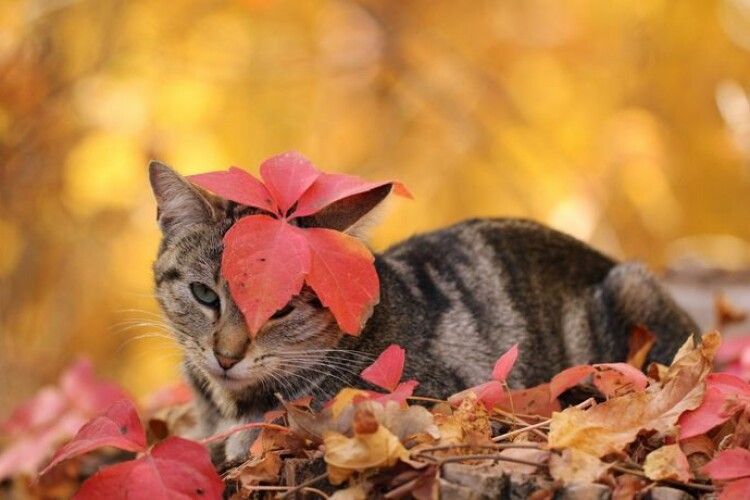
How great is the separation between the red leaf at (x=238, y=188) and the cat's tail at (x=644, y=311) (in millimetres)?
1368

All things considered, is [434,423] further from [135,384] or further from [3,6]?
[135,384]

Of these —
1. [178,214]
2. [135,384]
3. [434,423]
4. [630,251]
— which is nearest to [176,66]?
[135,384]

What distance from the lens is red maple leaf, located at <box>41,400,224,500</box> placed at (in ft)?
6.31

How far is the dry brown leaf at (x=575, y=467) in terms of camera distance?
5.86 feet

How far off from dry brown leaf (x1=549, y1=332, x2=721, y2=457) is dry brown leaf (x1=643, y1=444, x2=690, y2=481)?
0.06 m

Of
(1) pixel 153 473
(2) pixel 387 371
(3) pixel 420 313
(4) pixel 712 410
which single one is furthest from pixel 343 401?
(3) pixel 420 313

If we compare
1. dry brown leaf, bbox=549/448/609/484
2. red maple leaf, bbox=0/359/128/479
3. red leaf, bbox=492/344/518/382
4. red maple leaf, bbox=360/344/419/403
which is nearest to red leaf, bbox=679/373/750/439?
dry brown leaf, bbox=549/448/609/484

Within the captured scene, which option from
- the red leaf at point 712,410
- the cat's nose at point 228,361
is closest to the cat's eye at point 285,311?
the cat's nose at point 228,361

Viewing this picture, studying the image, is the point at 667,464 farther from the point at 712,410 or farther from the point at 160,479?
the point at 160,479

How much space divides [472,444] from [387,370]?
1.04 feet

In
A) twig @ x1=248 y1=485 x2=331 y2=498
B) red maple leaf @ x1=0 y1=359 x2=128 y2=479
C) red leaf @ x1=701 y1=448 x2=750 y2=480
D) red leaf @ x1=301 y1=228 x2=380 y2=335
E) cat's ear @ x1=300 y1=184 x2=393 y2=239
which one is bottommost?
red maple leaf @ x1=0 y1=359 x2=128 y2=479

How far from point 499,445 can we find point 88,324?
3.87 m

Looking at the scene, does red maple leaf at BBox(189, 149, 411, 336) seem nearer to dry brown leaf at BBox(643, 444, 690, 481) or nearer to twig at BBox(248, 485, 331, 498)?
twig at BBox(248, 485, 331, 498)

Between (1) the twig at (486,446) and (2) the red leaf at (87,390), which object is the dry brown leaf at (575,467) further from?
(2) the red leaf at (87,390)
